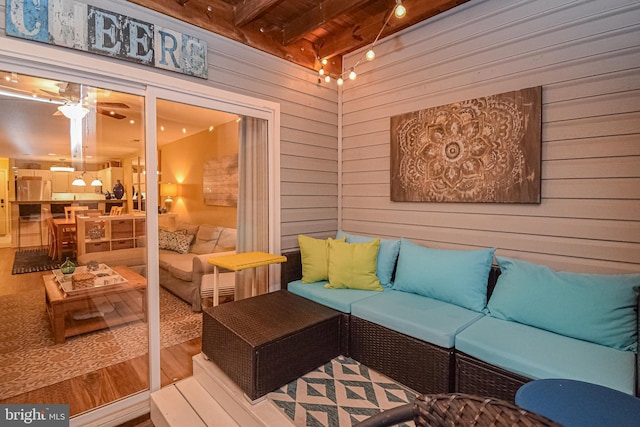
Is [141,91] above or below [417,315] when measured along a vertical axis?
above

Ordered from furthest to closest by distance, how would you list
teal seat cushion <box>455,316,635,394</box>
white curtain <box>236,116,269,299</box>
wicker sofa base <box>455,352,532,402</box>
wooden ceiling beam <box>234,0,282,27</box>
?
1. white curtain <box>236,116,269,299</box>
2. wooden ceiling beam <box>234,0,282,27</box>
3. wicker sofa base <box>455,352,532,402</box>
4. teal seat cushion <box>455,316,635,394</box>

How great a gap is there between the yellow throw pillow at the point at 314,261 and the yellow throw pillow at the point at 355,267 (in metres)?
0.13

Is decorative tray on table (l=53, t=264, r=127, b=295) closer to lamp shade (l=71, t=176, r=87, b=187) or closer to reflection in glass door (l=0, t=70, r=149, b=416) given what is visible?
reflection in glass door (l=0, t=70, r=149, b=416)

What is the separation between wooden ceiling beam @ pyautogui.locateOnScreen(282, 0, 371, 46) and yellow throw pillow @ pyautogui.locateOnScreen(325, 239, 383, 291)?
1942mm

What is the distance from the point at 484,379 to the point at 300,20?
3.10m

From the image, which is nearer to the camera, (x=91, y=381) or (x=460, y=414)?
(x=460, y=414)

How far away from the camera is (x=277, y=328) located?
204cm

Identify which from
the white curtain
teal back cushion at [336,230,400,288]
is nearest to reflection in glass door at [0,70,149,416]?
the white curtain

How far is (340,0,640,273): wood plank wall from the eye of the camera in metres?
1.89

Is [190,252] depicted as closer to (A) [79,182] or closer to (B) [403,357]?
(A) [79,182]

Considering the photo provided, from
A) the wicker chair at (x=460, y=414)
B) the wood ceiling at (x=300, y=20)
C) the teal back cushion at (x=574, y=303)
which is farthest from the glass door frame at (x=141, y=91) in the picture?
the teal back cushion at (x=574, y=303)

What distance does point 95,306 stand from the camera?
8.38 feet

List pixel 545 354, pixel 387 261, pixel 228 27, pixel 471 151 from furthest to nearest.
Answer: pixel 387 261 → pixel 228 27 → pixel 471 151 → pixel 545 354

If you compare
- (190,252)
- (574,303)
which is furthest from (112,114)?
(574,303)
